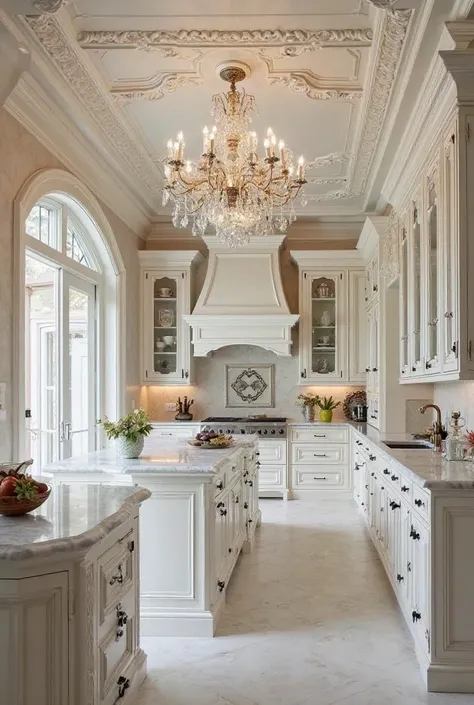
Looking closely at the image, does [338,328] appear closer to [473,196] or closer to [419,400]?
[419,400]

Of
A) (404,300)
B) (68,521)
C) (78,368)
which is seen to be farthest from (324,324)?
(68,521)

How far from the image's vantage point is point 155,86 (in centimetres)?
401

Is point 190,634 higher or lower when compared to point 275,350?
lower

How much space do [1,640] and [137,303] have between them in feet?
18.2

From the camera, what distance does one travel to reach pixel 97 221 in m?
5.38

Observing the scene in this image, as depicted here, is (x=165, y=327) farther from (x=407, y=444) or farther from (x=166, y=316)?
(x=407, y=444)

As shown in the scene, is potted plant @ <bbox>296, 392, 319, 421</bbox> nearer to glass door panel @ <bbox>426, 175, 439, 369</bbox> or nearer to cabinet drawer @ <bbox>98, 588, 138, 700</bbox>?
glass door panel @ <bbox>426, 175, 439, 369</bbox>

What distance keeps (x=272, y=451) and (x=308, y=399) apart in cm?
81

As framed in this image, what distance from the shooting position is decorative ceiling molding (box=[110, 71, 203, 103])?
12.8 feet

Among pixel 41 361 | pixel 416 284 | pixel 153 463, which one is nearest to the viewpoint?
pixel 153 463

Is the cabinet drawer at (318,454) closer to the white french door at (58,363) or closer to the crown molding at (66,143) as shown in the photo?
the white french door at (58,363)

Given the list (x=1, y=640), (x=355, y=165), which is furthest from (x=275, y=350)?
(x=1, y=640)

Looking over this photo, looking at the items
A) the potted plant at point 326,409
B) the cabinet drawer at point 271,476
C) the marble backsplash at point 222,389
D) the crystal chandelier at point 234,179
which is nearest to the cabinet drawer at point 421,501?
the crystal chandelier at point 234,179

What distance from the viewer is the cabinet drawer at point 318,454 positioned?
6.84 meters
